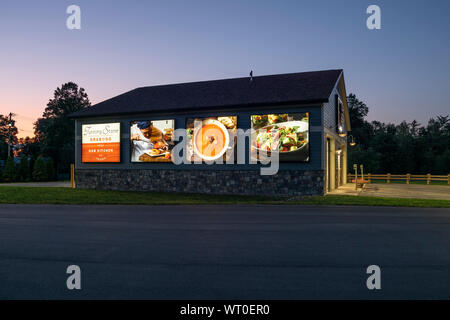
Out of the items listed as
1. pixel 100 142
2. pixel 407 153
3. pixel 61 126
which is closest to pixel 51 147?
pixel 61 126

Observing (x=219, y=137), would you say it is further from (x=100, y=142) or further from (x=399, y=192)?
(x=399, y=192)

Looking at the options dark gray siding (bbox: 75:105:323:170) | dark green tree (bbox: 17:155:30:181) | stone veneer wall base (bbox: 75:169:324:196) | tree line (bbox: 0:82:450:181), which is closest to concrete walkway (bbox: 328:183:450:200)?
stone veneer wall base (bbox: 75:169:324:196)

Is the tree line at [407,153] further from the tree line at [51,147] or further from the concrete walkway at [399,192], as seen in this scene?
the tree line at [51,147]

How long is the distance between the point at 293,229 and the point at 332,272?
3808mm

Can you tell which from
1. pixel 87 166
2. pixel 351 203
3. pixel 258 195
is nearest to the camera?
pixel 351 203

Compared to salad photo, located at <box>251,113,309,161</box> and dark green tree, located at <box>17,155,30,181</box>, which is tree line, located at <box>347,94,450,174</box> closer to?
salad photo, located at <box>251,113,309,161</box>

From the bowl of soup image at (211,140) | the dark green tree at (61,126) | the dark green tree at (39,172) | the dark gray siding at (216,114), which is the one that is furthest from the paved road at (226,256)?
the dark green tree at (61,126)

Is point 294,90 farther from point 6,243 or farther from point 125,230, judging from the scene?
point 6,243

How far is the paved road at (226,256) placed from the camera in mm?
4391

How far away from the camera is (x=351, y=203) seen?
1496cm

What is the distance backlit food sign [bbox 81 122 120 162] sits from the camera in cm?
2448

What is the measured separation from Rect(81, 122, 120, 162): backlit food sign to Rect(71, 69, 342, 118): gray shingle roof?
3.56 feet
